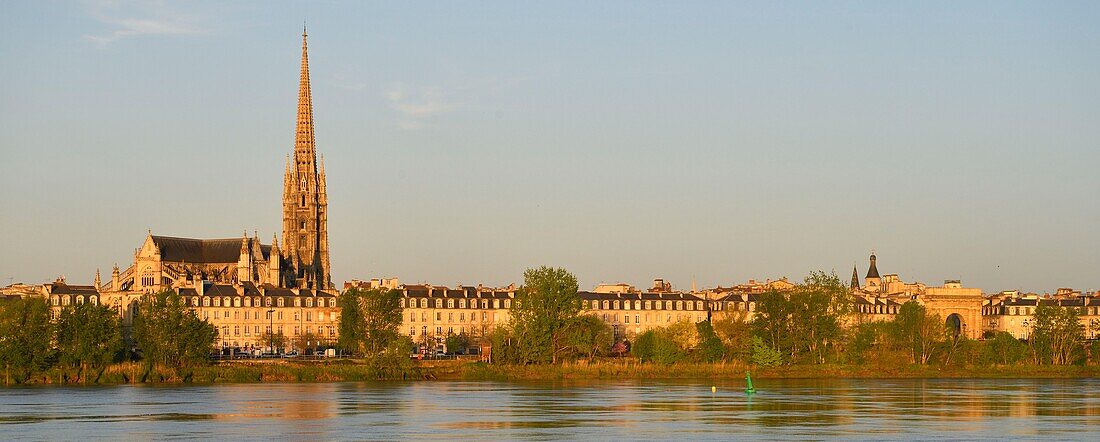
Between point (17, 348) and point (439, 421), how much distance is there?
162 feet

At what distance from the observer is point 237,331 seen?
17800 cm

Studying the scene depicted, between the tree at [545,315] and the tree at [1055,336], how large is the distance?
40192 mm

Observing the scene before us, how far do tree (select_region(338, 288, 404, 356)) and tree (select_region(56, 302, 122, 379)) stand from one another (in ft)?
66.6

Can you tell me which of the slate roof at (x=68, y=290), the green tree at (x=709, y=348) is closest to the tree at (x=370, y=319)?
the green tree at (x=709, y=348)

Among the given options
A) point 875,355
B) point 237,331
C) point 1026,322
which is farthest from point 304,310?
point 1026,322

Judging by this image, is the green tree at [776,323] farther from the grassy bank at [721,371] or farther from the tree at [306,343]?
the tree at [306,343]

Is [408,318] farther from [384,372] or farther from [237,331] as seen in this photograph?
[384,372]

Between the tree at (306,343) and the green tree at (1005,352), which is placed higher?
the tree at (306,343)

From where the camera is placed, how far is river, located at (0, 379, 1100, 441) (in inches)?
2867

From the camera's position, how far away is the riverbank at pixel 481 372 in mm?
123875

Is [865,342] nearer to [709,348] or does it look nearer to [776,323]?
[776,323]

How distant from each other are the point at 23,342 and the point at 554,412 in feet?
159

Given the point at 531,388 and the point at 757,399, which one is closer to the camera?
the point at 757,399

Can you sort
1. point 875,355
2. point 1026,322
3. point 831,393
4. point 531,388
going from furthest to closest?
point 1026,322 → point 875,355 → point 531,388 → point 831,393
